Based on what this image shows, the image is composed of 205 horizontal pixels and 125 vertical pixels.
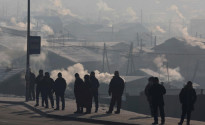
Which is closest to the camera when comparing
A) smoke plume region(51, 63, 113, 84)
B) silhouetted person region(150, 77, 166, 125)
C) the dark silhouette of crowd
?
the dark silhouette of crowd

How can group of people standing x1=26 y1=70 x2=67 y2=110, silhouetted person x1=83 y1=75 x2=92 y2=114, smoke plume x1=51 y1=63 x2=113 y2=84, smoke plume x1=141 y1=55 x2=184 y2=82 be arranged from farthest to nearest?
1. smoke plume x1=141 y1=55 x2=184 y2=82
2. smoke plume x1=51 y1=63 x2=113 y2=84
3. group of people standing x1=26 y1=70 x2=67 y2=110
4. silhouetted person x1=83 y1=75 x2=92 y2=114

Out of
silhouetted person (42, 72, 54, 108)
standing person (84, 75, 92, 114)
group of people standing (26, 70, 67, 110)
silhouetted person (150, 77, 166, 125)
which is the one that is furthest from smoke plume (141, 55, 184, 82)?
silhouetted person (150, 77, 166, 125)

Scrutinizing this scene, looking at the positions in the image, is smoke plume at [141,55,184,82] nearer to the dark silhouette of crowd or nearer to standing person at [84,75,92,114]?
the dark silhouette of crowd

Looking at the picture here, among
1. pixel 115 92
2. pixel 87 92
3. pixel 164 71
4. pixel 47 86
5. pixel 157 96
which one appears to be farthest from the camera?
pixel 164 71

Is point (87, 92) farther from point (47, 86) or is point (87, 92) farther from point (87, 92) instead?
point (47, 86)

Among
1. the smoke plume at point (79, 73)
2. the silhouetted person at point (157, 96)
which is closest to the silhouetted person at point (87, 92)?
the silhouetted person at point (157, 96)

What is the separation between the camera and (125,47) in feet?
632

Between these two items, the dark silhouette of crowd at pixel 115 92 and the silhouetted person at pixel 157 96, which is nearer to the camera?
the dark silhouette of crowd at pixel 115 92

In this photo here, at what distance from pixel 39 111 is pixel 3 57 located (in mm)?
118845

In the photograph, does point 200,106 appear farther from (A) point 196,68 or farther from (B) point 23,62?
(B) point 23,62

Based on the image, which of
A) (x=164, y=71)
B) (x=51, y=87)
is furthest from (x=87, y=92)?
(x=164, y=71)

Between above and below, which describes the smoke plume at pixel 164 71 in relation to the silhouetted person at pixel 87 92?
below

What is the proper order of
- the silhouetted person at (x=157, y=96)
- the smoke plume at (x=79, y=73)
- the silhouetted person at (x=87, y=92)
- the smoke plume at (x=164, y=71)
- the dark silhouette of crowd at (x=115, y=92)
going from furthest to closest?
the smoke plume at (x=164, y=71) → the smoke plume at (x=79, y=73) → the silhouetted person at (x=87, y=92) → the silhouetted person at (x=157, y=96) → the dark silhouette of crowd at (x=115, y=92)

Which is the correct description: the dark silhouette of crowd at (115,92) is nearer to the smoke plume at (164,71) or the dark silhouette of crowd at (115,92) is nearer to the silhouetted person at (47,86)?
the silhouetted person at (47,86)
